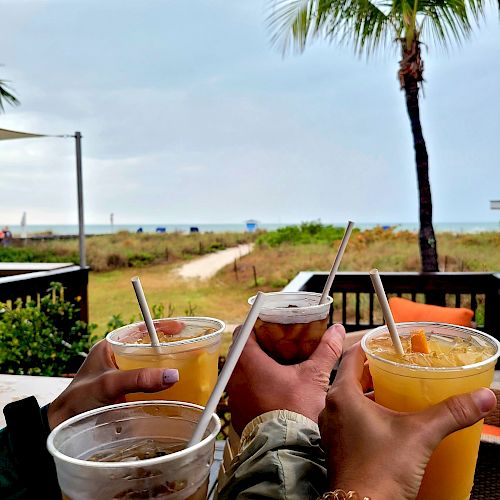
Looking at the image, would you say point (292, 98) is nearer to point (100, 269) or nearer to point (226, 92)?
point (226, 92)

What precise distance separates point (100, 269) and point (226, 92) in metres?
38.3

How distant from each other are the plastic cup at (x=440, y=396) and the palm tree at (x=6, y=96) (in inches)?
397

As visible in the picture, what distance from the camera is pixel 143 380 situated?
2.36ft

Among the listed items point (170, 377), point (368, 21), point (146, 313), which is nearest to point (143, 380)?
point (170, 377)

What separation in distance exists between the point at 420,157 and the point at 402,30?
5.10 feet

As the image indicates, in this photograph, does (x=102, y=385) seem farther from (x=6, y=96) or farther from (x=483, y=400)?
(x=6, y=96)

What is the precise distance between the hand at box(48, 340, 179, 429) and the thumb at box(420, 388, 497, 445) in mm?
352

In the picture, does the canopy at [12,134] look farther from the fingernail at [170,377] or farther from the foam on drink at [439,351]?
the foam on drink at [439,351]

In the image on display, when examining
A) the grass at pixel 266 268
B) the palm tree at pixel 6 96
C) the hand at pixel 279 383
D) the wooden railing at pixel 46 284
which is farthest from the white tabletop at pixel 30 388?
the grass at pixel 266 268

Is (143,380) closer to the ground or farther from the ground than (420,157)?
closer to the ground

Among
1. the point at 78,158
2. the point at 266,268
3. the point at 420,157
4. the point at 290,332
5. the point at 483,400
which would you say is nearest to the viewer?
the point at 483,400

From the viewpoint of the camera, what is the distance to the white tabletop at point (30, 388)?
1.77 metres

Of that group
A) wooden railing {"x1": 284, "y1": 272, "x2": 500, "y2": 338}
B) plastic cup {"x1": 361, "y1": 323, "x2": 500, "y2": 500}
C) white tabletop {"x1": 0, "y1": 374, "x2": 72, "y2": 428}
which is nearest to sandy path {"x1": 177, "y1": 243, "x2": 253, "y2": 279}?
wooden railing {"x1": 284, "y1": 272, "x2": 500, "y2": 338}

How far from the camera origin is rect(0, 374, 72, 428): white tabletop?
1.77 m
